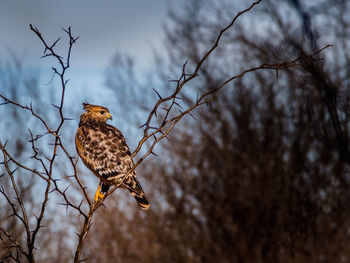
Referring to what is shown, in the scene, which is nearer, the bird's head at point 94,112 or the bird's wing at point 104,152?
the bird's wing at point 104,152

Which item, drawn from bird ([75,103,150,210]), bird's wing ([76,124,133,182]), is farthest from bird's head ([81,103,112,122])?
bird's wing ([76,124,133,182])

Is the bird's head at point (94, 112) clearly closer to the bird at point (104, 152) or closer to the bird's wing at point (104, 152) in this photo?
the bird at point (104, 152)

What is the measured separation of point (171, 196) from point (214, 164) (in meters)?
2.28

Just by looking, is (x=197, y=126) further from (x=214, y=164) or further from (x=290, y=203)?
(x=290, y=203)

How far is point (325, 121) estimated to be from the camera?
8555 millimetres

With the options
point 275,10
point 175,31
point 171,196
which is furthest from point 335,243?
point 175,31

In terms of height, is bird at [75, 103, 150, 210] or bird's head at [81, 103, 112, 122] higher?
bird's head at [81, 103, 112, 122]

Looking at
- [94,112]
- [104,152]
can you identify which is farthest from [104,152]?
[94,112]

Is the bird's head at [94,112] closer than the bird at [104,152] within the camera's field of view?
No

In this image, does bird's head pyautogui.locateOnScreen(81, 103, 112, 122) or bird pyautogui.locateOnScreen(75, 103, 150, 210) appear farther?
bird's head pyautogui.locateOnScreen(81, 103, 112, 122)

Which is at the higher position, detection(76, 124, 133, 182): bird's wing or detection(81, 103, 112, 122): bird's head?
detection(81, 103, 112, 122): bird's head

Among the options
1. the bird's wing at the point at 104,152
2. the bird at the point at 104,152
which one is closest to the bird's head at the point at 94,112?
the bird at the point at 104,152

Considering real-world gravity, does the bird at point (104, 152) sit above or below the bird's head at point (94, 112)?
below

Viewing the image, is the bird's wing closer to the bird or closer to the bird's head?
the bird
